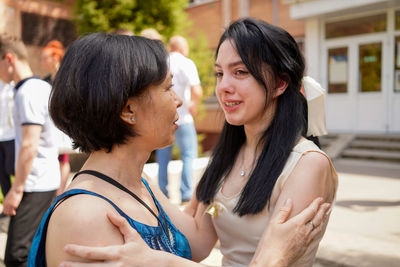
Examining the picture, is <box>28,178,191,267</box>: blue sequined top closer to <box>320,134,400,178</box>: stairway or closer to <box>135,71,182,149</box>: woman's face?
<box>135,71,182,149</box>: woman's face

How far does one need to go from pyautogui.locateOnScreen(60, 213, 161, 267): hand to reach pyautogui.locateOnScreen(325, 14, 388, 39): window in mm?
10077

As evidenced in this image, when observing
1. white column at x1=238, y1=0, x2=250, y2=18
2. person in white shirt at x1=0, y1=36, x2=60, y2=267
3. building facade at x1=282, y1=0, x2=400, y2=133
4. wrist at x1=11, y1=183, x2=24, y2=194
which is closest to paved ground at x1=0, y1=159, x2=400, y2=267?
person in white shirt at x1=0, y1=36, x2=60, y2=267

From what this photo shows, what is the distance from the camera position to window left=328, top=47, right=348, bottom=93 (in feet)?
33.1

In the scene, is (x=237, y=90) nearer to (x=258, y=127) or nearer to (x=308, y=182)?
(x=258, y=127)

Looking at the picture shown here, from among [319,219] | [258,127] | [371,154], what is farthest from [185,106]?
[371,154]

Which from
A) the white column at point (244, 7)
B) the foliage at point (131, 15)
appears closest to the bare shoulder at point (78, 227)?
the foliage at point (131, 15)

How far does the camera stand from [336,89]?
10320 millimetres

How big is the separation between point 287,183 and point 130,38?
807mm

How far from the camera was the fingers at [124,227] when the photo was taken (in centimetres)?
106

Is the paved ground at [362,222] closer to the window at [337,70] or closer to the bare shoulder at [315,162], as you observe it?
the bare shoulder at [315,162]

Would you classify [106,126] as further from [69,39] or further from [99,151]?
[69,39]

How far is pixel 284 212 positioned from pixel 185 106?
3.29 metres

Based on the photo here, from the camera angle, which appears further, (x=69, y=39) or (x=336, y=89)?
(x=69, y=39)

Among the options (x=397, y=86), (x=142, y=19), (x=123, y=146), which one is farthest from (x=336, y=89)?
(x=123, y=146)
